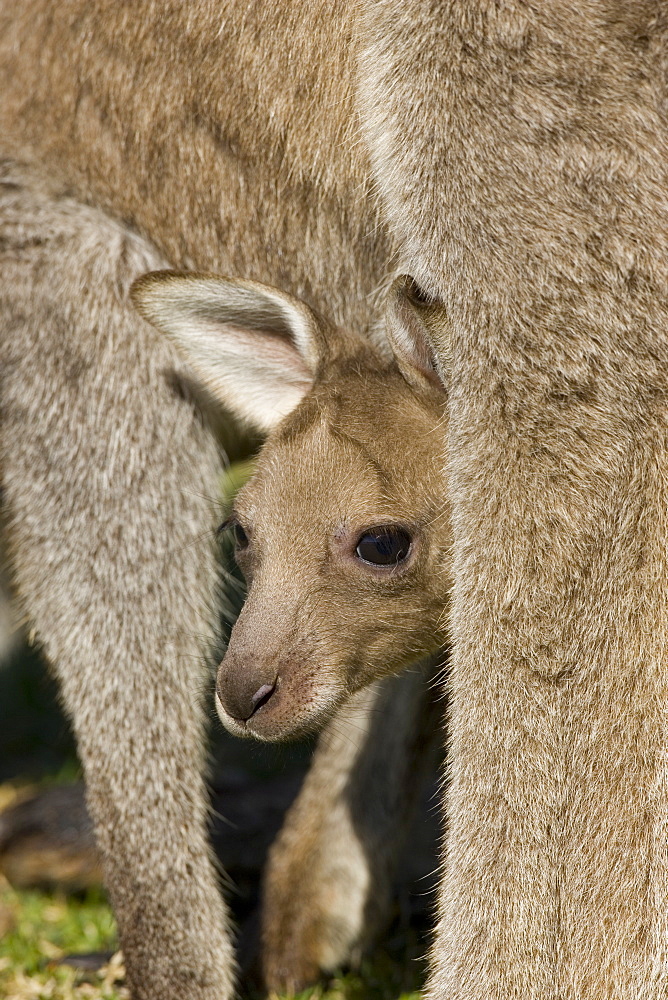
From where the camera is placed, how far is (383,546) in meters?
2.97

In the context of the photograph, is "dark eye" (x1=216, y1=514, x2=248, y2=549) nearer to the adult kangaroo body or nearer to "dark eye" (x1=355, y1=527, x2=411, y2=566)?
"dark eye" (x1=355, y1=527, x2=411, y2=566)

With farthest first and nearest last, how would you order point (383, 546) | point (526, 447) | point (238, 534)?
point (238, 534)
point (383, 546)
point (526, 447)

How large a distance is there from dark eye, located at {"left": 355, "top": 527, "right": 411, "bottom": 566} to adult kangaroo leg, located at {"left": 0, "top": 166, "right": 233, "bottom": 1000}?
0.71 metres

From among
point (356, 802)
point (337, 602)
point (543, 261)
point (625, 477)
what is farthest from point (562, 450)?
point (356, 802)

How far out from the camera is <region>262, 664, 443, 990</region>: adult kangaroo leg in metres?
4.20

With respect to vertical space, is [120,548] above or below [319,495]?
below

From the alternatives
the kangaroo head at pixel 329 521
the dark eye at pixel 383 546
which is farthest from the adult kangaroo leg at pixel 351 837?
the dark eye at pixel 383 546

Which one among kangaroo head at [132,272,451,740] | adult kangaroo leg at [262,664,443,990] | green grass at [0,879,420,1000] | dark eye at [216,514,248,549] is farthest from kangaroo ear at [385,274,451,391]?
green grass at [0,879,420,1000]

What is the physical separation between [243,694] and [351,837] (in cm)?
164

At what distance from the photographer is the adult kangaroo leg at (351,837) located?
13.8 ft

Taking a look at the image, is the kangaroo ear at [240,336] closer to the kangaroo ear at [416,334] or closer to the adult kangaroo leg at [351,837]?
the kangaroo ear at [416,334]

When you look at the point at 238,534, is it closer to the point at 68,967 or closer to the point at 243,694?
the point at 243,694

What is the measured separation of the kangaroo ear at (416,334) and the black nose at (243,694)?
76 centimetres

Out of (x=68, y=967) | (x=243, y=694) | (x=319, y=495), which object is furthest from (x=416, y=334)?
(x=68, y=967)
